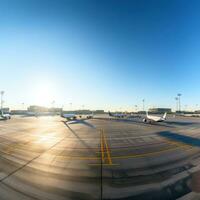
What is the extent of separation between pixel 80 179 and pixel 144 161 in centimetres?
531

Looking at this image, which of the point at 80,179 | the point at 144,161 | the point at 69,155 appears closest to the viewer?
the point at 80,179

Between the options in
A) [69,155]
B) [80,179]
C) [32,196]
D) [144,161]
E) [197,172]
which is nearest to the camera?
[32,196]

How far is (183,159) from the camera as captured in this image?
34.8ft

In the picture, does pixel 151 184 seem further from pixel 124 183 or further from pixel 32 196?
pixel 32 196

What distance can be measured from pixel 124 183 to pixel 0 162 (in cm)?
966

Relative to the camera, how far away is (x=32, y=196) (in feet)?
19.7

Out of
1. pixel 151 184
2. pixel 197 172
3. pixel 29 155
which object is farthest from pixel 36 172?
pixel 197 172

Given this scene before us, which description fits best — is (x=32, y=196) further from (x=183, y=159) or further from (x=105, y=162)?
(x=183, y=159)

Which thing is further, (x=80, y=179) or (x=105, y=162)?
(x=105, y=162)

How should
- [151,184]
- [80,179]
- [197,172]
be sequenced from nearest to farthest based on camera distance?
[151,184] → [80,179] → [197,172]

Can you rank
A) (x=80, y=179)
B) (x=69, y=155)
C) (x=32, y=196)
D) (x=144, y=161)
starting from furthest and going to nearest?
(x=69, y=155) → (x=144, y=161) → (x=80, y=179) → (x=32, y=196)

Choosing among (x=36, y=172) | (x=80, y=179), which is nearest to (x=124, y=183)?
(x=80, y=179)

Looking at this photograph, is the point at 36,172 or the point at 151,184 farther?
the point at 36,172

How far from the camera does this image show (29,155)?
1171cm
